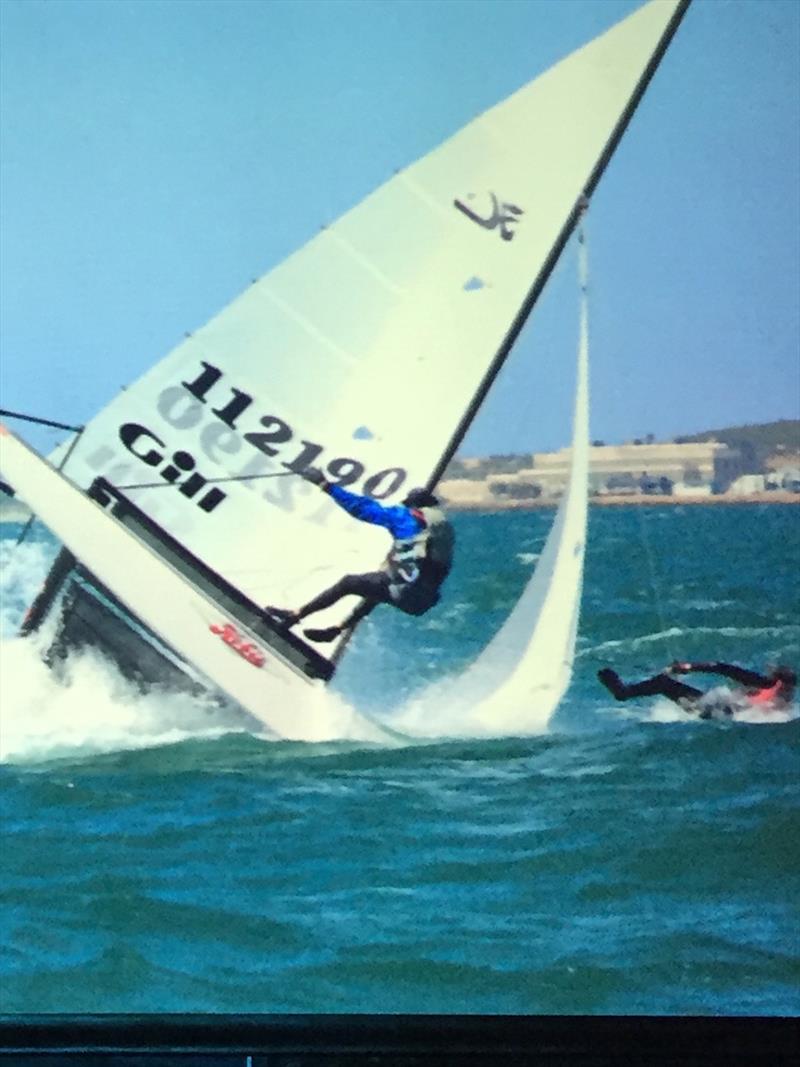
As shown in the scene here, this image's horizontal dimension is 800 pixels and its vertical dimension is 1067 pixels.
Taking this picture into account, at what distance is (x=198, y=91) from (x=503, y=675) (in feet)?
3.11

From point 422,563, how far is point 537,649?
0.21 metres

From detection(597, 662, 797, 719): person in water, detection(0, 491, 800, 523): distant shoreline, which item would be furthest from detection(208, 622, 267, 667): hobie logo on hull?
detection(597, 662, 797, 719): person in water

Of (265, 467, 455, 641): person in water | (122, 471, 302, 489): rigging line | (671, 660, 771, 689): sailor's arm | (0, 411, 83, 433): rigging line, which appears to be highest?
(0, 411, 83, 433): rigging line

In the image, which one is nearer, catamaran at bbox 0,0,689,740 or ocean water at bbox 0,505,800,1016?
ocean water at bbox 0,505,800,1016

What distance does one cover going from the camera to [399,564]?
1843mm

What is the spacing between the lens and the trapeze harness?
72.0 inches

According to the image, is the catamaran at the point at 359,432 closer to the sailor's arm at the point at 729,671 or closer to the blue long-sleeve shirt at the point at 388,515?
the blue long-sleeve shirt at the point at 388,515

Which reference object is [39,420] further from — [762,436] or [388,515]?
[762,436]

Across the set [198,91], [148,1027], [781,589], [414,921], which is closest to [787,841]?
[781,589]

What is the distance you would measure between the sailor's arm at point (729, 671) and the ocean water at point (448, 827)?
0.02 metres

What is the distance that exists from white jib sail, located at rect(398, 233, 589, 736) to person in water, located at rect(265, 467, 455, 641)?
0.13 m

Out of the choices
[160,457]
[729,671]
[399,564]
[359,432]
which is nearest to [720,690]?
[729,671]

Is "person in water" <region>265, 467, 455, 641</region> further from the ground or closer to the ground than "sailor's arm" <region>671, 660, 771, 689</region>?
further from the ground

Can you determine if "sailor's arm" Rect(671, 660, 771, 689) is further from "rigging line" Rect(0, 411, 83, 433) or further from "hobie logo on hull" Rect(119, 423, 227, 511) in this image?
"rigging line" Rect(0, 411, 83, 433)
